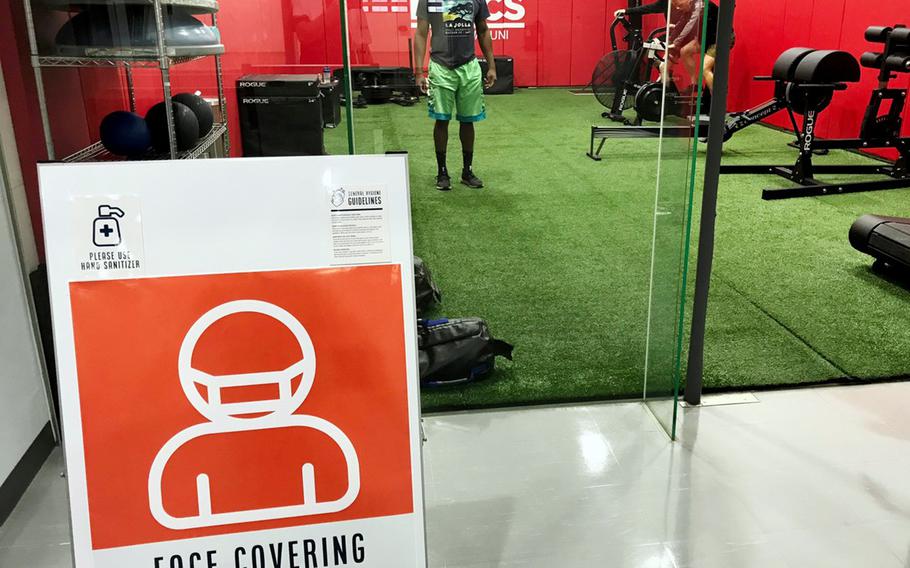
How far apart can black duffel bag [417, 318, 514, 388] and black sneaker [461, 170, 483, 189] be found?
631mm

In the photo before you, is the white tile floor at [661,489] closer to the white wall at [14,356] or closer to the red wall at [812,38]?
the white wall at [14,356]

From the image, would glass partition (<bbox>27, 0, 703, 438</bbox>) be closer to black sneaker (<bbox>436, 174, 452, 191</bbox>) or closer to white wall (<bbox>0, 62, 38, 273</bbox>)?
black sneaker (<bbox>436, 174, 452, 191</bbox>)

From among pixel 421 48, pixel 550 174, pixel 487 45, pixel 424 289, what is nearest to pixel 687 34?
pixel 487 45

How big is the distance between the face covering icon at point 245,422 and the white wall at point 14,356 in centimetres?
109

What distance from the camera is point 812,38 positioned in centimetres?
726

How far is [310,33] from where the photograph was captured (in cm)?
259

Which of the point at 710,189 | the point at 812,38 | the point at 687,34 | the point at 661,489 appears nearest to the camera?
the point at 687,34

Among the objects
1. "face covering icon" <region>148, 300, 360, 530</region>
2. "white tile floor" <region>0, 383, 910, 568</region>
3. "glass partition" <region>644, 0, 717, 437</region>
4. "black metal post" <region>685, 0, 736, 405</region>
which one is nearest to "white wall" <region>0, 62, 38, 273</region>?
"white tile floor" <region>0, 383, 910, 568</region>

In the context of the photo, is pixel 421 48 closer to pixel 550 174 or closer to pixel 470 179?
pixel 470 179

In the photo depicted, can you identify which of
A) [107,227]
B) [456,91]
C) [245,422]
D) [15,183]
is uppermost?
[456,91]

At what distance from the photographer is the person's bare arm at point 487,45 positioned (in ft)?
9.03

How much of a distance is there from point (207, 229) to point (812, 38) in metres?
7.37

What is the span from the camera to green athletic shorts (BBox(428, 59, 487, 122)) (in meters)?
2.69

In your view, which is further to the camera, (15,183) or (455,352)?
(455,352)
